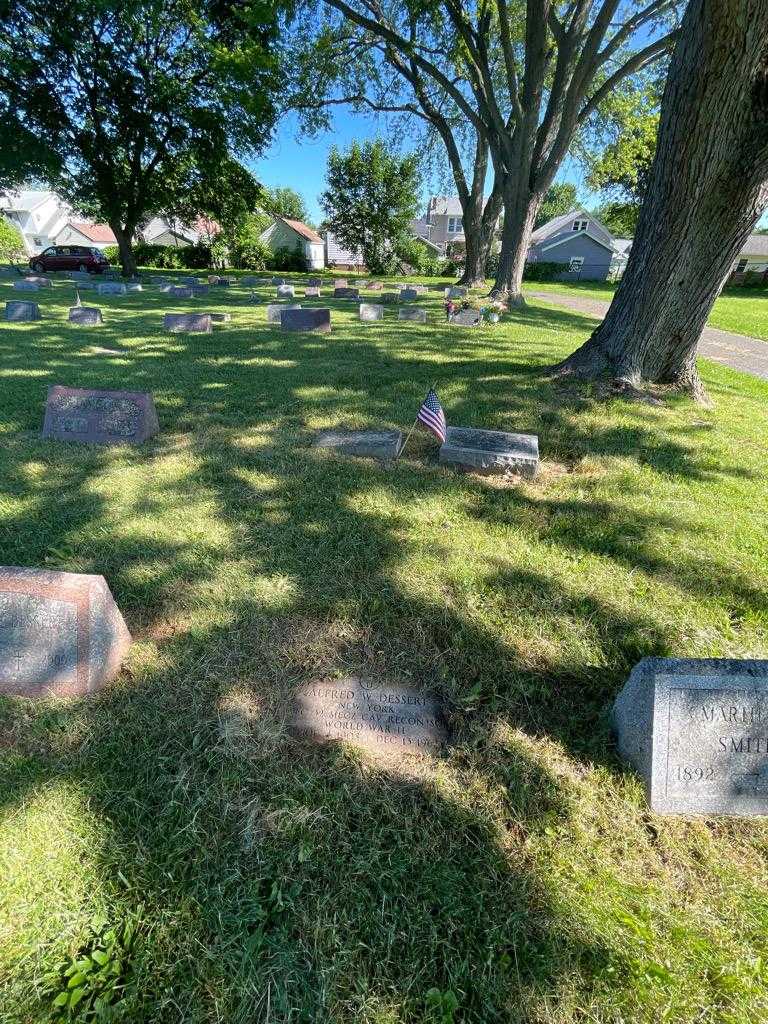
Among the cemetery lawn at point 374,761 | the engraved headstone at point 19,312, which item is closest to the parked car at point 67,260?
the engraved headstone at point 19,312

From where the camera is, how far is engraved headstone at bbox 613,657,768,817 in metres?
1.69

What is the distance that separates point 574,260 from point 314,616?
165 ft

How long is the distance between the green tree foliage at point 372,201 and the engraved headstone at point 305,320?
32.8m

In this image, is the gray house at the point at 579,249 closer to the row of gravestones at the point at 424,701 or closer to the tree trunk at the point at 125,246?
the tree trunk at the point at 125,246

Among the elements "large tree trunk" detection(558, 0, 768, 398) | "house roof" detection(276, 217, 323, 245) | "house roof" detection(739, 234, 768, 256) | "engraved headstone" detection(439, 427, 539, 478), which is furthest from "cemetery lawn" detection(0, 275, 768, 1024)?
"house roof" detection(739, 234, 768, 256)

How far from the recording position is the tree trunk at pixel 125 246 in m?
22.5

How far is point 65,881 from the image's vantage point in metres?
1.50

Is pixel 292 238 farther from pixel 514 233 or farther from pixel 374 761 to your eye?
pixel 374 761

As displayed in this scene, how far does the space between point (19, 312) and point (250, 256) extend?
116ft

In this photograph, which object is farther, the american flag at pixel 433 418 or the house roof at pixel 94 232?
the house roof at pixel 94 232

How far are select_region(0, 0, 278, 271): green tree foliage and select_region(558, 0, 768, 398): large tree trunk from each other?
17.1m

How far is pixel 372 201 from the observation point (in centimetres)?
3728

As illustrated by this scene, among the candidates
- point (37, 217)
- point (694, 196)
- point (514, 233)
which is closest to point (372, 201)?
point (514, 233)

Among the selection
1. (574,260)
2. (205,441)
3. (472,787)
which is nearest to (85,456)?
(205,441)
